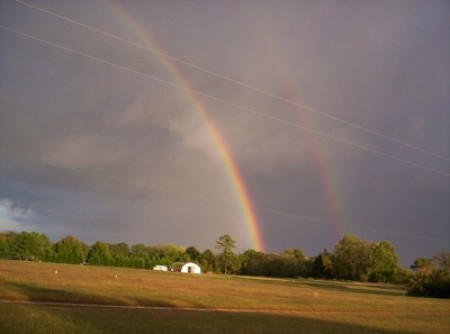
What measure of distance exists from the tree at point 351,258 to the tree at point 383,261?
213 inches

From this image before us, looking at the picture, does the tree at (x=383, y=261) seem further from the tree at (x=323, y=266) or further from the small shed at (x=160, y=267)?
→ the small shed at (x=160, y=267)

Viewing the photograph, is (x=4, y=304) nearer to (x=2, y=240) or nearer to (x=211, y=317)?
(x=211, y=317)

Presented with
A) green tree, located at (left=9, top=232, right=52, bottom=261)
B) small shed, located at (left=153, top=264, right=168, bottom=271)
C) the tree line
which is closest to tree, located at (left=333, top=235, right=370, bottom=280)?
the tree line

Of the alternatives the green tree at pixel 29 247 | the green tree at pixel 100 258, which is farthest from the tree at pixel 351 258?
the green tree at pixel 29 247

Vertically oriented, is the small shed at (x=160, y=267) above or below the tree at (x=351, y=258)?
below

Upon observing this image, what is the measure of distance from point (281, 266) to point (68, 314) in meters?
173

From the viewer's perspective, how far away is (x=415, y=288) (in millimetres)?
93938

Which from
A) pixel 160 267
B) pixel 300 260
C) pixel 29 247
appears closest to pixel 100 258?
pixel 160 267

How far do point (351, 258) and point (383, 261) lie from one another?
13929mm

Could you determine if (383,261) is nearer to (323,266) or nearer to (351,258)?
(351,258)

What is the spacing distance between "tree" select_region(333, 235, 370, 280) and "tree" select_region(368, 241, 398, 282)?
541 centimetres

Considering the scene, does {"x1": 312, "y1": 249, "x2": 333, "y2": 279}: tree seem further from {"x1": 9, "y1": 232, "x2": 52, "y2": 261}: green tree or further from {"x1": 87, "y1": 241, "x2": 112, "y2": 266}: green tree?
{"x1": 9, "y1": 232, "x2": 52, "y2": 261}: green tree

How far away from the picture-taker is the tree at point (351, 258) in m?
177

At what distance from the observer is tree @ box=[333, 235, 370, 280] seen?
177125mm
